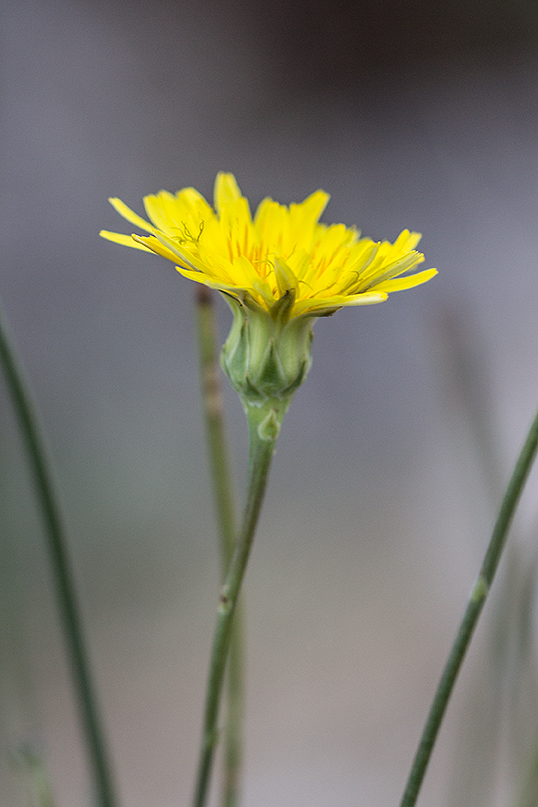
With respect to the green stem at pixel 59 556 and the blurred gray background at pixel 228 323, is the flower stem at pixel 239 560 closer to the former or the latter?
the green stem at pixel 59 556

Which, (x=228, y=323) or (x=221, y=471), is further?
(x=228, y=323)

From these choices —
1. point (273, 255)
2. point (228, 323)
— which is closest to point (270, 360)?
point (273, 255)

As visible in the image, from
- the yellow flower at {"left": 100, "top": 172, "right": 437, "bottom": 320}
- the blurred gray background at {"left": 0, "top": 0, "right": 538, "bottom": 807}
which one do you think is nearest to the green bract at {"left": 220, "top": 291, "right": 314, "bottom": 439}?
the yellow flower at {"left": 100, "top": 172, "right": 437, "bottom": 320}

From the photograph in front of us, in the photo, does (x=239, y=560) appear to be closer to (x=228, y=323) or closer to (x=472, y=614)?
(x=472, y=614)

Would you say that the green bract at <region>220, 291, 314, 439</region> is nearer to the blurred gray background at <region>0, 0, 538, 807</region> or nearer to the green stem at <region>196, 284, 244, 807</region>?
the green stem at <region>196, 284, 244, 807</region>

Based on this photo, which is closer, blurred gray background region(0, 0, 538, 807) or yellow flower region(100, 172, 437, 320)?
yellow flower region(100, 172, 437, 320)

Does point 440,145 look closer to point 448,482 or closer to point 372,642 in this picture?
point 448,482

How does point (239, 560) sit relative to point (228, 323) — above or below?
below
